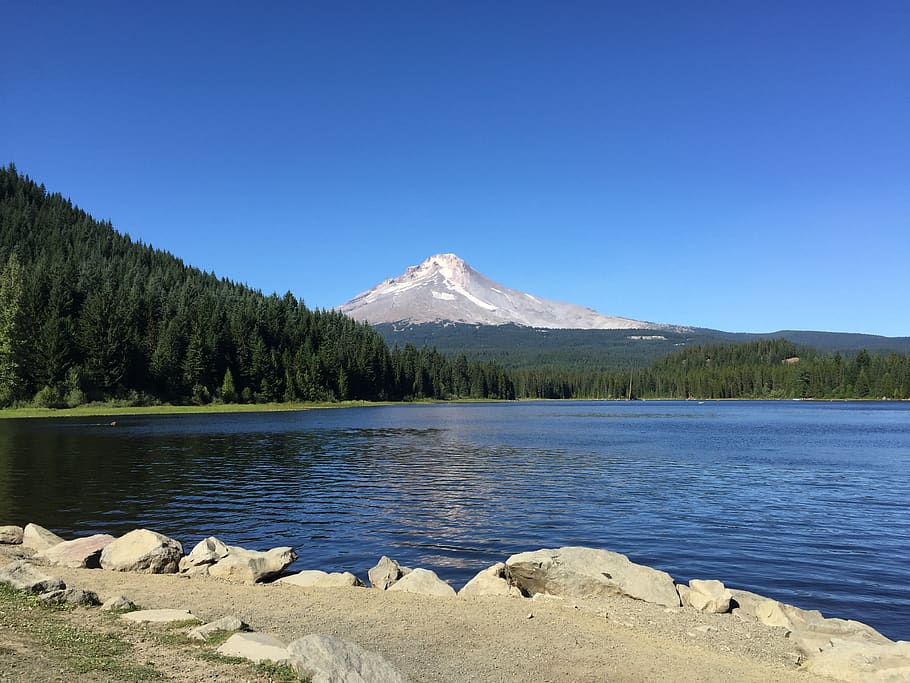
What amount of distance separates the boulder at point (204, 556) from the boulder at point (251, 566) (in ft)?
1.56

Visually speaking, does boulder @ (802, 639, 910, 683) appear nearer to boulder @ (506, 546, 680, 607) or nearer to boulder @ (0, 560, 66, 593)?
boulder @ (506, 546, 680, 607)

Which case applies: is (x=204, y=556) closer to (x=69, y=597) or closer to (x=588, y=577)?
(x=69, y=597)

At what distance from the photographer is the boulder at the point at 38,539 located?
25.5 metres

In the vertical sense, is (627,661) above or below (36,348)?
below

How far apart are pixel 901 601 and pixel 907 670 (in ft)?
31.2

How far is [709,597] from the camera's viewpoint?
19281 millimetres

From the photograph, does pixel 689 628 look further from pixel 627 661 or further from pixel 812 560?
pixel 812 560

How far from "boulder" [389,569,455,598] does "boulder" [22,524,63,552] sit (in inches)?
585

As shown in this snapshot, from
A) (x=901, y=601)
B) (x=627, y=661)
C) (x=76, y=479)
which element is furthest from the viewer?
(x=76, y=479)

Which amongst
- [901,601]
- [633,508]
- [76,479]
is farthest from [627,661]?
[76,479]

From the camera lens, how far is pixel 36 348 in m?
122

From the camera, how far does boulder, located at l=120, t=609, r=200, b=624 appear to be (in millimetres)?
15320

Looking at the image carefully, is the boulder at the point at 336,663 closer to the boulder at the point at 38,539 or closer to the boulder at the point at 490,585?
the boulder at the point at 490,585

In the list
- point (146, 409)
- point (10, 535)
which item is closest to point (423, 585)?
point (10, 535)
